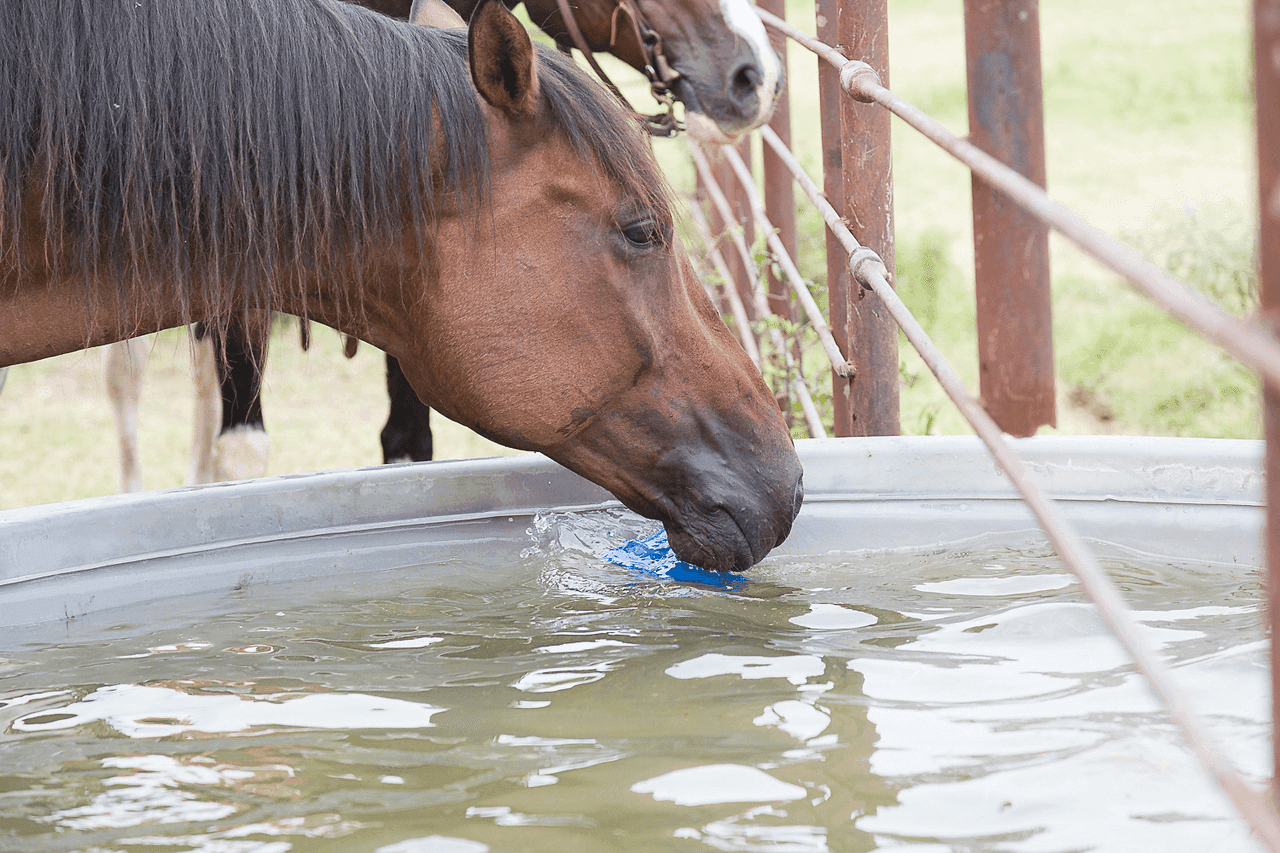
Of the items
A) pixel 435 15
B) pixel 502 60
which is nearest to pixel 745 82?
pixel 435 15

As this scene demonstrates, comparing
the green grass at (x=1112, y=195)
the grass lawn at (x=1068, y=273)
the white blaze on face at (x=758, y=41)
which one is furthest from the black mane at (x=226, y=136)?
Result: the green grass at (x=1112, y=195)

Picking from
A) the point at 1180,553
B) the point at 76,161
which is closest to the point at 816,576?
the point at 1180,553

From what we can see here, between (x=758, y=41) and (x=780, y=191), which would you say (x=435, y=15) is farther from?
(x=780, y=191)

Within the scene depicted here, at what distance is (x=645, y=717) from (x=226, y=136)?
88 cm

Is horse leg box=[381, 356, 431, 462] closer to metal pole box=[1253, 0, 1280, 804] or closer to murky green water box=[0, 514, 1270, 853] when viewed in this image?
murky green water box=[0, 514, 1270, 853]

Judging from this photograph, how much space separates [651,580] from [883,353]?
73 cm

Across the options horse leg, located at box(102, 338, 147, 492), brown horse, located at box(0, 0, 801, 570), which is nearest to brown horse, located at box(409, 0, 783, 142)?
brown horse, located at box(0, 0, 801, 570)

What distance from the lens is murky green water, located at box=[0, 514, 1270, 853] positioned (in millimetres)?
1059

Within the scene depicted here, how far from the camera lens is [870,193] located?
2.29m

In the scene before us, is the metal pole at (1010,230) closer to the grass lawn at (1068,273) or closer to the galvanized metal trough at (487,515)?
the grass lawn at (1068,273)

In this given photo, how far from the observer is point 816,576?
1933mm

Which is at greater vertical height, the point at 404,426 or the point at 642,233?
the point at 642,233

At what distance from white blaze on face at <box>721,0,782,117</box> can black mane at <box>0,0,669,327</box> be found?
3.70ft

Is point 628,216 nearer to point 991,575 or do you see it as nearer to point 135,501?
point 991,575
